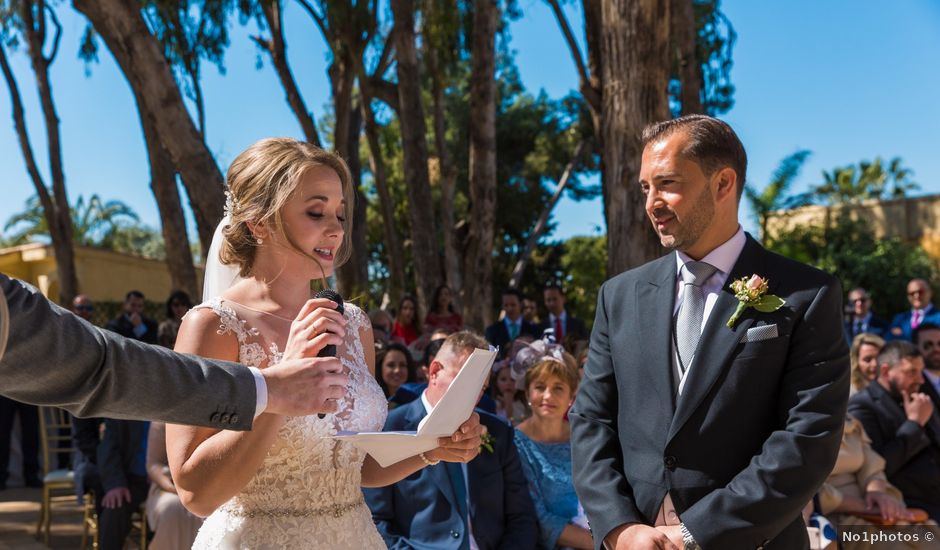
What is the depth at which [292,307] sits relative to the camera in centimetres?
285

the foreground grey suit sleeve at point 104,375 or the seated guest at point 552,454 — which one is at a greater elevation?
the foreground grey suit sleeve at point 104,375

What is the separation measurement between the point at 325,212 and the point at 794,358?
1462mm

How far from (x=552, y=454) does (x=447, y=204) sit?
367 inches

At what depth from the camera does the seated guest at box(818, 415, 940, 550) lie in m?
5.51

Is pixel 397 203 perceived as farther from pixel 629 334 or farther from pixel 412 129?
pixel 629 334

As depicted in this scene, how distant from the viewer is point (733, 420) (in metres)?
2.71

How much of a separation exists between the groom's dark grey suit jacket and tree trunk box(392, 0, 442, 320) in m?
9.39

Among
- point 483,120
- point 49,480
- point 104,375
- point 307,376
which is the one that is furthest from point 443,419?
point 483,120

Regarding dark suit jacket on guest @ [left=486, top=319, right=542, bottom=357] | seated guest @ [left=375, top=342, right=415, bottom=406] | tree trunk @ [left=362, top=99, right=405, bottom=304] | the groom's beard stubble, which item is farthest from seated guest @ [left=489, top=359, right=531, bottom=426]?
tree trunk @ [left=362, top=99, right=405, bottom=304]

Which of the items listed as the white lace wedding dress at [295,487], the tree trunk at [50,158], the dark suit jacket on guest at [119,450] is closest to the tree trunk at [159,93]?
the dark suit jacket on guest at [119,450]

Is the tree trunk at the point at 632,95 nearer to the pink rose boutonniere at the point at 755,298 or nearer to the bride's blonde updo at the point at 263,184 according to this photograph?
the pink rose boutonniere at the point at 755,298

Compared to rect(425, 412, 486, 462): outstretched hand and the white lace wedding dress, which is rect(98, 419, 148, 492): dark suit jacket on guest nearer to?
the white lace wedding dress

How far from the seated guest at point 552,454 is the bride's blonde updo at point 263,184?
102 inches

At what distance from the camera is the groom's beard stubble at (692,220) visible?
287cm
